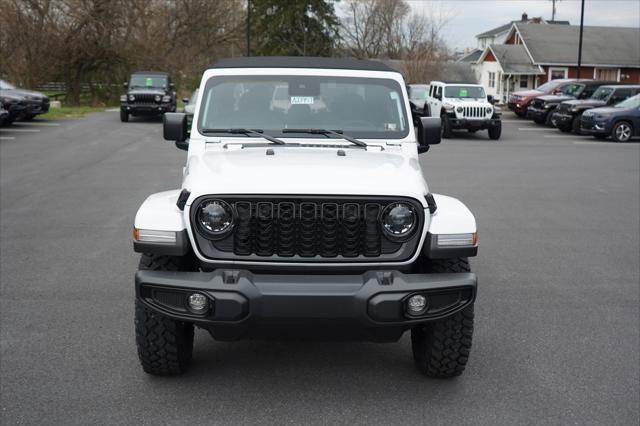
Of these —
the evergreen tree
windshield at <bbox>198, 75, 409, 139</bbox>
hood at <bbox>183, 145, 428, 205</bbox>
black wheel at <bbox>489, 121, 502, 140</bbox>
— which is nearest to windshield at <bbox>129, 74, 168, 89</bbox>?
black wheel at <bbox>489, 121, 502, 140</bbox>

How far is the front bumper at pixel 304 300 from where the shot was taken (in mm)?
3898

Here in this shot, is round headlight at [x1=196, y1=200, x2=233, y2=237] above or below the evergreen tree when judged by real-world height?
below

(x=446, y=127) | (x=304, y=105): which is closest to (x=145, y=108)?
(x=446, y=127)

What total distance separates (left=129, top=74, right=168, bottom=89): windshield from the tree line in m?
10.3

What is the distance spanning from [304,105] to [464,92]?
A: 1984 centimetres

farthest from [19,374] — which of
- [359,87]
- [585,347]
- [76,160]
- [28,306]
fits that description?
Result: [76,160]

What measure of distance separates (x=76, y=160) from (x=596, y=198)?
10536mm

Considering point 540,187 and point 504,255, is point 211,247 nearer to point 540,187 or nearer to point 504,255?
point 504,255

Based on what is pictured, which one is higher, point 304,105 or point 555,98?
point 304,105

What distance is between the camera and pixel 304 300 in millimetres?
3881

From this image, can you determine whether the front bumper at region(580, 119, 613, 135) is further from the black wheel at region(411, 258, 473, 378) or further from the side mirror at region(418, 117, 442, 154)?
the black wheel at region(411, 258, 473, 378)

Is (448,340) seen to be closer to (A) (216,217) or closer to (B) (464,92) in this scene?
(A) (216,217)

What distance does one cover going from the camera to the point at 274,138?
524 centimetres

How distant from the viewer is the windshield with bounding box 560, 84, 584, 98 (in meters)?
30.0
